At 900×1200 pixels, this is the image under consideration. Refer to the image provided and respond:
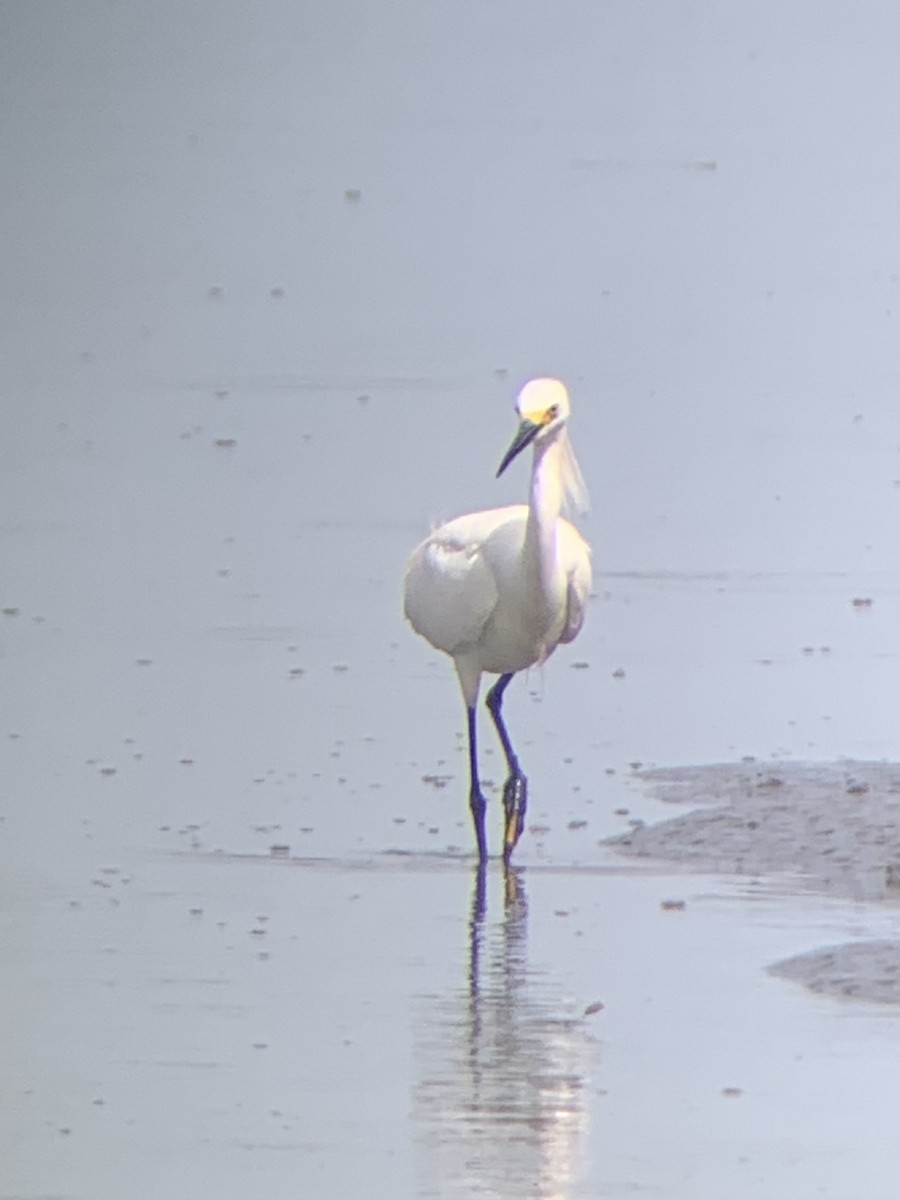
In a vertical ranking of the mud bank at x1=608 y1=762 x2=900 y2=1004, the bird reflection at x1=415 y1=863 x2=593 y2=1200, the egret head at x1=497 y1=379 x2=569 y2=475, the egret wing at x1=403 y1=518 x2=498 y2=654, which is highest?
the egret head at x1=497 y1=379 x2=569 y2=475

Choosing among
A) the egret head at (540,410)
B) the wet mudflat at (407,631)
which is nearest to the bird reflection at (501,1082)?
the wet mudflat at (407,631)

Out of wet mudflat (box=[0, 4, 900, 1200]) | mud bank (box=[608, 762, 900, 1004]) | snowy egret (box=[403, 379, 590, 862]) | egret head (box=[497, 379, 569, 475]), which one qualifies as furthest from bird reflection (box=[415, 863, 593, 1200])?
egret head (box=[497, 379, 569, 475])

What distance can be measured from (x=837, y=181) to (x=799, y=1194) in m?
9.27

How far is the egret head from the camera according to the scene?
7621 mm

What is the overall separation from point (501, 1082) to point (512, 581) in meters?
2.13

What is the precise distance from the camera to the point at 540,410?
766 cm

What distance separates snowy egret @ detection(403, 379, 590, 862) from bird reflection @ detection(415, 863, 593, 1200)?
1114mm

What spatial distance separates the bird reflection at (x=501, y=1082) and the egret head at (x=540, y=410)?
135cm

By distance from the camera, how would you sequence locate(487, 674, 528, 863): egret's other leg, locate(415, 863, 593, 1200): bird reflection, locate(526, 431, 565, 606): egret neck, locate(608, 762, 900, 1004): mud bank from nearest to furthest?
locate(415, 863, 593, 1200): bird reflection
locate(608, 762, 900, 1004): mud bank
locate(487, 674, 528, 863): egret's other leg
locate(526, 431, 565, 606): egret neck

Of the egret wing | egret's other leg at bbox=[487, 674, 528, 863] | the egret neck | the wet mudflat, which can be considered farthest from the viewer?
the egret wing

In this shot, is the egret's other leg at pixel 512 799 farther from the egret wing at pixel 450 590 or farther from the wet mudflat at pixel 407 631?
the egret wing at pixel 450 590

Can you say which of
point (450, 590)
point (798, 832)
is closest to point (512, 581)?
point (450, 590)

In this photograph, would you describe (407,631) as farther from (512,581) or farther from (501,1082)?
(501,1082)

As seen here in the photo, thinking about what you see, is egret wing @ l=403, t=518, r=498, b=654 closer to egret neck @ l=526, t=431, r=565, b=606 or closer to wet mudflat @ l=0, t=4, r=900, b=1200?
egret neck @ l=526, t=431, r=565, b=606
